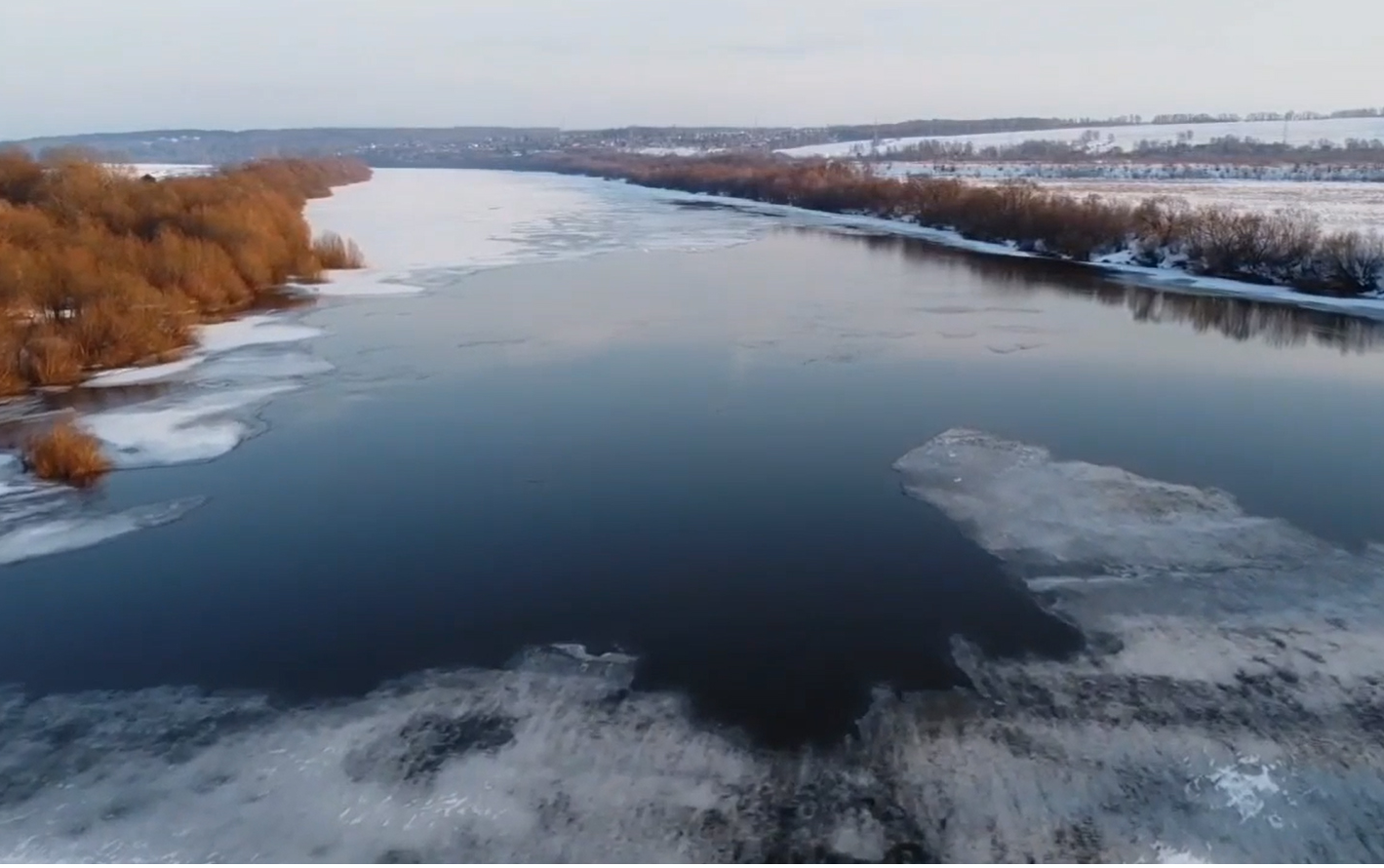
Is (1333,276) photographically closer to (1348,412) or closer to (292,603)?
(1348,412)

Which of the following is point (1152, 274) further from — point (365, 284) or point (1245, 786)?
point (1245, 786)

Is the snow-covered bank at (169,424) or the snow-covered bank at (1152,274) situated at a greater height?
the snow-covered bank at (1152,274)

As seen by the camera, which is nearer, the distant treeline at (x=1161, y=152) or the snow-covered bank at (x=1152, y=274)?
the snow-covered bank at (x=1152, y=274)

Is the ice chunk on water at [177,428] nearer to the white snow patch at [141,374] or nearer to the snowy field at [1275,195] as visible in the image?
the white snow patch at [141,374]

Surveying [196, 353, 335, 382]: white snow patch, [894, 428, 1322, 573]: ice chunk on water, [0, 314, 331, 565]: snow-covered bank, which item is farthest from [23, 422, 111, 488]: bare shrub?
[894, 428, 1322, 573]: ice chunk on water

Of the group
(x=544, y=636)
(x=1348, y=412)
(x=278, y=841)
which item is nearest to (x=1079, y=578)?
(x=544, y=636)

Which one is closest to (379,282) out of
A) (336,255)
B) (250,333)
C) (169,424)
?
(336,255)

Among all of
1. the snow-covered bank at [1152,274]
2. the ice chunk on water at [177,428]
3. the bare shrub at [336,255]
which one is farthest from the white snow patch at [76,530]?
the snow-covered bank at [1152,274]
